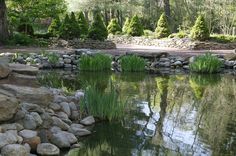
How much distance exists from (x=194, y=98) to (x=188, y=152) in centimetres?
409

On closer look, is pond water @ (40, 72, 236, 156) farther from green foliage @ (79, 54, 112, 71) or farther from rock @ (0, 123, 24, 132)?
green foliage @ (79, 54, 112, 71)

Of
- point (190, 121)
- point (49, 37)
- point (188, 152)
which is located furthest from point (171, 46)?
point (188, 152)

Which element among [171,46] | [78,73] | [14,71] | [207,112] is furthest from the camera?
[171,46]

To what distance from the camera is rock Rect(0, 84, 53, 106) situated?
237 inches

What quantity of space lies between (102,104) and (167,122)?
1.19 m

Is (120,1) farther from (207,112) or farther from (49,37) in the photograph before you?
(207,112)

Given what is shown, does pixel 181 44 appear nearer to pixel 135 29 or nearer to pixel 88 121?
pixel 135 29

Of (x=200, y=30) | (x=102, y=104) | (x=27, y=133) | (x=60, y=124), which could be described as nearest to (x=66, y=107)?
(x=102, y=104)

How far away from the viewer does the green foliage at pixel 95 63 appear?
1366cm

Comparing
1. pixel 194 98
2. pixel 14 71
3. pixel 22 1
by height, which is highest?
pixel 22 1

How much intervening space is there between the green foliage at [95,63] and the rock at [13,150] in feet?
29.3

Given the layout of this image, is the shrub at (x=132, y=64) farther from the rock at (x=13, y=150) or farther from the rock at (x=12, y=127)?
the rock at (x=13, y=150)

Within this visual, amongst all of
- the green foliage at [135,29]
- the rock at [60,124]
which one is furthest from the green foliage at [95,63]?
the green foliage at [135,29]

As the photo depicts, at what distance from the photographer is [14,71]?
6.99 meters
